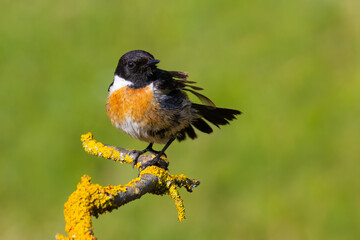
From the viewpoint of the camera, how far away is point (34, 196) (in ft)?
20.8

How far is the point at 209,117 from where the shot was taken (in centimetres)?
489

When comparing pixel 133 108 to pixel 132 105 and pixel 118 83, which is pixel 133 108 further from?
pixel 118 83

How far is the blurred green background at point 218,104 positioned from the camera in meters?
6.04

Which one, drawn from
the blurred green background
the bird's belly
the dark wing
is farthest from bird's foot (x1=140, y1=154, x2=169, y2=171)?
the blurred green background

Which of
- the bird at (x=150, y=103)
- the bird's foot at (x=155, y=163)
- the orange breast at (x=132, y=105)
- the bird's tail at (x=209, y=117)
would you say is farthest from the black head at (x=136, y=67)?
the bird's foot at (x=155, y=163)

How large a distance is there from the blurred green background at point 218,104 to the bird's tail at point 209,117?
48.9 inches

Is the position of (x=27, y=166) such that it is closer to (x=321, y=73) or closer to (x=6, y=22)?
(x=6, y=22)

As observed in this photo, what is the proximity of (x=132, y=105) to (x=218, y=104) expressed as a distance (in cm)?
221

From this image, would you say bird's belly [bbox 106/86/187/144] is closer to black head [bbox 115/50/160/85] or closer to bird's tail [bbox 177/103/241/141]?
black head [bbox 115/50/160/85]

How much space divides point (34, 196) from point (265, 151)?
2246 millimetres

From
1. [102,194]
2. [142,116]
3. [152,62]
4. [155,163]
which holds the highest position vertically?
[152,62]

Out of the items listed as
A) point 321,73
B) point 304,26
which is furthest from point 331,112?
point 304,26

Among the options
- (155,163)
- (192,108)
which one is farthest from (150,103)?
(155,163)

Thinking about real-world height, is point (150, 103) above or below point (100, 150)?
above
